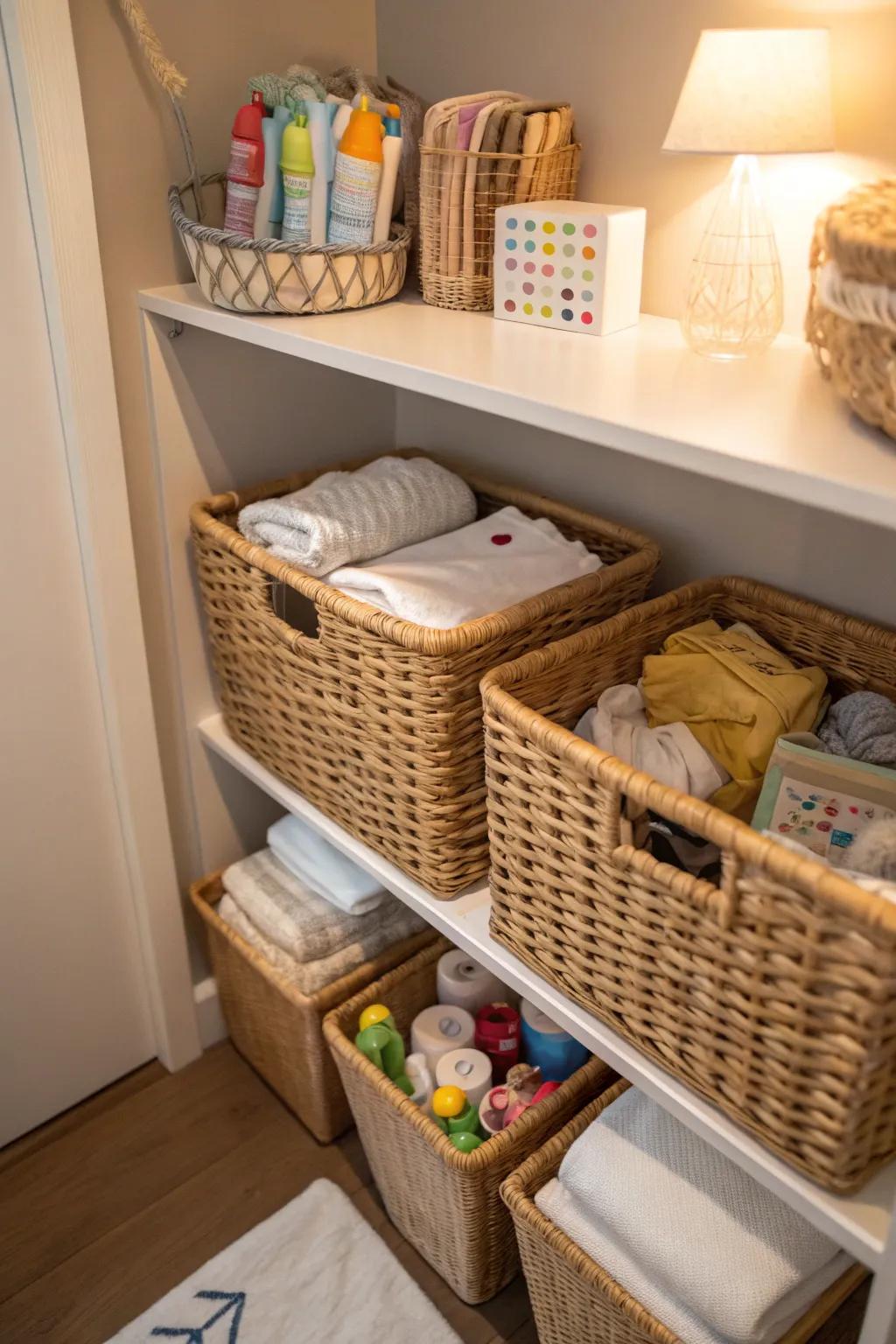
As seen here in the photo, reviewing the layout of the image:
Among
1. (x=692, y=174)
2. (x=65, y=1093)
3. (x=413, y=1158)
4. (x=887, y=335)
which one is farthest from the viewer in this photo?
(x=65, y=1093)

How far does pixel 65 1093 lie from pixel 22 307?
1.08 m

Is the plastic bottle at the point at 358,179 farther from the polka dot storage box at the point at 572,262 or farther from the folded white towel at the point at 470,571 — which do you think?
the folded white towel at the point at 470,571

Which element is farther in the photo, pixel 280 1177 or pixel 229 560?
pixel 280 1177

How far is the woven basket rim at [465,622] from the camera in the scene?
987 millimetres

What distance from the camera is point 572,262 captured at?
1021 mm

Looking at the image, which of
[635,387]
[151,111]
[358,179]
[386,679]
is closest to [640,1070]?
[386,679]

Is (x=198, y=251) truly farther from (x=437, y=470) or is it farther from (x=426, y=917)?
(x=426, y=917)

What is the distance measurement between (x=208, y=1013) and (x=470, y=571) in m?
0.91

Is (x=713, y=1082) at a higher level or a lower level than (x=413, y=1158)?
higher

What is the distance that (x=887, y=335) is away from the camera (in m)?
0.67

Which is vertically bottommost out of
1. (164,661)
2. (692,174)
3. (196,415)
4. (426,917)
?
(426,917)

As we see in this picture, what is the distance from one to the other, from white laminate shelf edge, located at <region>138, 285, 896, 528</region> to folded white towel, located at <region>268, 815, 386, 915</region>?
63 centimetres

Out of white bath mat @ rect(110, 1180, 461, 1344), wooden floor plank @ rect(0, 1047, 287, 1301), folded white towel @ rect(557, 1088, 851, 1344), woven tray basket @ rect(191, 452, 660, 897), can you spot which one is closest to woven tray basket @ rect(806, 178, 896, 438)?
woven tray basket @ rect(191, 452, 660, 897)

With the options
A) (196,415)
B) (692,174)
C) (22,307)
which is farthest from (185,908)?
(692,174)
